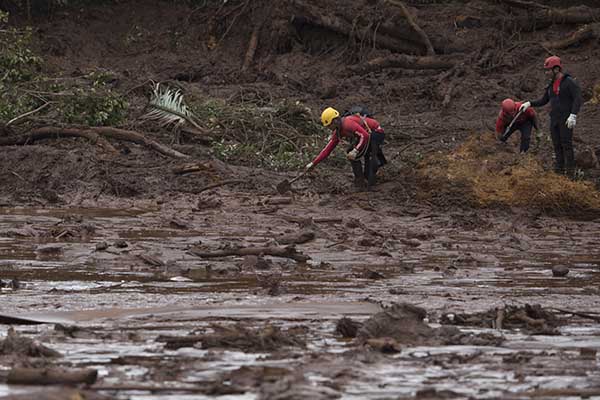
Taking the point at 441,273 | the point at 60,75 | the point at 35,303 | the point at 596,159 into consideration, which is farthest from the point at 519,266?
the point at 60,75

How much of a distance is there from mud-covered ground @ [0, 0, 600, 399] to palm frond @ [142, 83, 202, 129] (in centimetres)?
27

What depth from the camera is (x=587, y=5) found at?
1123 inches

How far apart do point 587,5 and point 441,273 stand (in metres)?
17.6

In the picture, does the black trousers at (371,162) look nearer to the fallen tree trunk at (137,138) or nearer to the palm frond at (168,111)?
the fallen tree trunk at (137,138)

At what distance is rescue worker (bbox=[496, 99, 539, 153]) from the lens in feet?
62.0

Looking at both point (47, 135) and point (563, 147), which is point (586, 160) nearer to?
point (563, 147)

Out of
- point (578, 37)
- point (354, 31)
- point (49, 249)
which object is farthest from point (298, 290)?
point (354, 31)

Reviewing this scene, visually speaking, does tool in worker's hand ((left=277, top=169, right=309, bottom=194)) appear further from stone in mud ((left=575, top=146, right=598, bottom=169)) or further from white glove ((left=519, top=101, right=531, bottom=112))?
stone in mud ((left=575, top=146, right=598, bottom=169))

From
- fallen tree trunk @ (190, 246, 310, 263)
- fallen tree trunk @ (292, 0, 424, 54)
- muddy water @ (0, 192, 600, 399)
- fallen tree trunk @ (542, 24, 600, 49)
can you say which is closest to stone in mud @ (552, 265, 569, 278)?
muddy water @ (0, 192, 600, 399)

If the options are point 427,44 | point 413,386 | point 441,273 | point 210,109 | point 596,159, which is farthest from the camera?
point 427,44

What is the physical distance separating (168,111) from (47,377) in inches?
648

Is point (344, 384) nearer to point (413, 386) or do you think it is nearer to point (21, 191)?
point (413, 386)

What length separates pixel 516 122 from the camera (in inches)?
752

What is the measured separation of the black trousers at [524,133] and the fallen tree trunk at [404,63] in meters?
8.30
